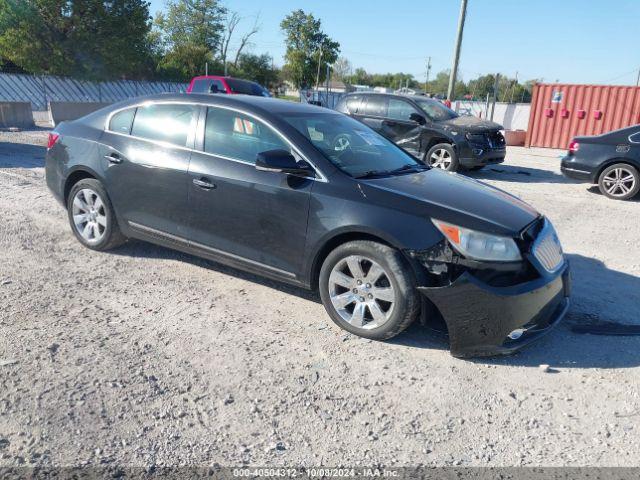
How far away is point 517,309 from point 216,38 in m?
56.1

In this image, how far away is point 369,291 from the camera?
12.0ft

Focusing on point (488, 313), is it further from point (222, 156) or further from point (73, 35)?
point (73, 35)

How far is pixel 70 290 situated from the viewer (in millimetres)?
4305

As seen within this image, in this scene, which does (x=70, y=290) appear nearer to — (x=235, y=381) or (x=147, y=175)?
(x=147, y=175)

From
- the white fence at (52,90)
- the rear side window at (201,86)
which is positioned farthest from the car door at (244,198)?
the white fence at (52,90)

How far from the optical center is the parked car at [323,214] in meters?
3.39

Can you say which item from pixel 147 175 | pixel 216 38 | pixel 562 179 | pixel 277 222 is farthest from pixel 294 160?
pixel 216 38

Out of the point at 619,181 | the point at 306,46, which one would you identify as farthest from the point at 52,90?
the point at 306,46

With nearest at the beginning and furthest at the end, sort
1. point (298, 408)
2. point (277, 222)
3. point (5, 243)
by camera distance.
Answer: point (298, 408)
point (277, 222)
point (5, 243)

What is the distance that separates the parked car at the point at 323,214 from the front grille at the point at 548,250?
0.01 meters

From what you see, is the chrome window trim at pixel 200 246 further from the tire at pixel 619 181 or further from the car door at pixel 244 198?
the tire at pixel 619 181

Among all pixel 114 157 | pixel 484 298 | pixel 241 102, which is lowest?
pixel 484 298

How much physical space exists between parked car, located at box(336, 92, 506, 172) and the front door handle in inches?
267

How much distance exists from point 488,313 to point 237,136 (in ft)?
7.87
